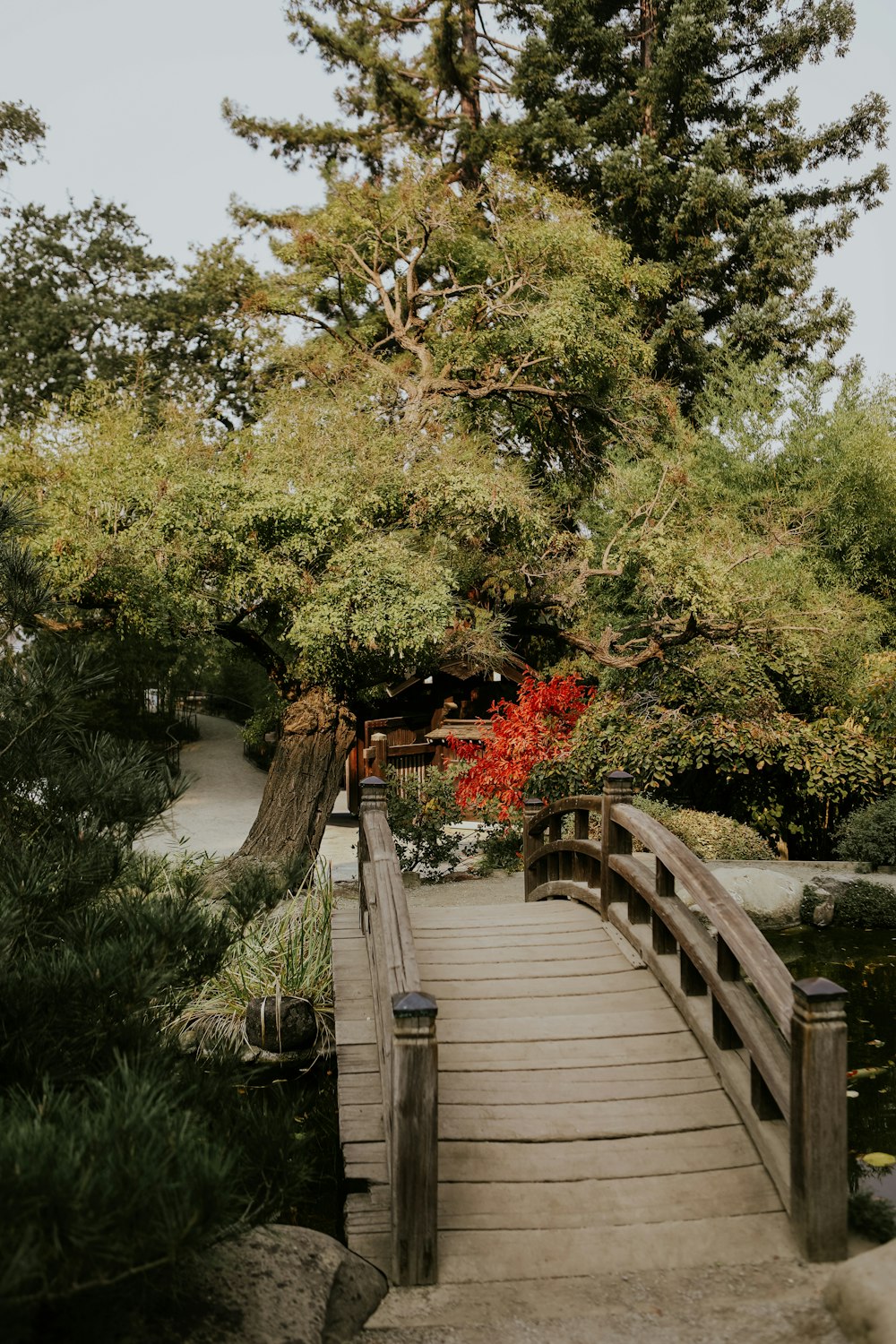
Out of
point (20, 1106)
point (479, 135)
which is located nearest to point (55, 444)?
point (20, 1106)

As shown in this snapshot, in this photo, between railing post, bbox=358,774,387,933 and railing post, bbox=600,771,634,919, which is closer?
railing post, bbox=600,771,634,919

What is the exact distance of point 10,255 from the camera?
2058 cm

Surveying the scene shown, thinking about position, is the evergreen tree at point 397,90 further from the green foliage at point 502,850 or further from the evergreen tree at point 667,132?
the green foliage at point 502,850

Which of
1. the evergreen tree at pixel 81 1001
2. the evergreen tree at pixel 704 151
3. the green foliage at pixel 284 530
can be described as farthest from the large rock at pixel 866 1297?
the evergreen tree at pixel 704 151

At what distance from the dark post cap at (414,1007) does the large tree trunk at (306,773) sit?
7.04 metres

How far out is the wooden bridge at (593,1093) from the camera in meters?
3.53

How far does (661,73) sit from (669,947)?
16461 millimetres

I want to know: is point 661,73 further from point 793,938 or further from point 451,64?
point 793,938

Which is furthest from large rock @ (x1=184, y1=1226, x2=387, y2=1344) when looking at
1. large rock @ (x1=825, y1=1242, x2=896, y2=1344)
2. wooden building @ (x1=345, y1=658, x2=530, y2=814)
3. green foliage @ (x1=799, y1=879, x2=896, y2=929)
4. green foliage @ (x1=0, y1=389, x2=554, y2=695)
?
wooden building @ (x1=345, y1=658, x2=530, y2=814)

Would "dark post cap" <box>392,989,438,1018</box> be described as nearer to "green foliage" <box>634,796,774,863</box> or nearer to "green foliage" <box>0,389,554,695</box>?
"green foliage" <box>0,389,554,695</box>

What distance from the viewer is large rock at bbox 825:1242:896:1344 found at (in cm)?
308

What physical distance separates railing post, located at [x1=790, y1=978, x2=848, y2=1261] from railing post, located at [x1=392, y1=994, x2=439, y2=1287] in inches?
47.7

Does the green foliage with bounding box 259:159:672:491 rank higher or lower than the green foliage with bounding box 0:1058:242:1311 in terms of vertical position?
higher

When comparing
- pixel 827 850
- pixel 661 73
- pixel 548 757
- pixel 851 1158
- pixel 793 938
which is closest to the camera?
pixel 851 1158
